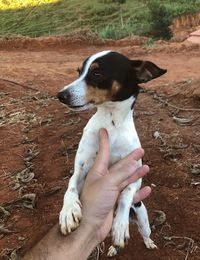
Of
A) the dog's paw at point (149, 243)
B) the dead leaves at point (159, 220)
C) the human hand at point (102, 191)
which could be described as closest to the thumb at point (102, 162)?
the human hand at point (102, 191)

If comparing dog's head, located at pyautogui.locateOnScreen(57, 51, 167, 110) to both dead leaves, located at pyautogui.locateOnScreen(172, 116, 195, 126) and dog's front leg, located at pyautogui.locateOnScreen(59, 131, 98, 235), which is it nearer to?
dog's front leg, located at pyautogui.locateOnScreen(59, 131, 98, 235)

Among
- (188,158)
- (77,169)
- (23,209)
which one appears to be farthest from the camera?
(188,158)

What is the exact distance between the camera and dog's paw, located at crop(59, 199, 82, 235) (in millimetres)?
2873

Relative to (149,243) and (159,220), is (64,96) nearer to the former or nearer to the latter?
(149,243)

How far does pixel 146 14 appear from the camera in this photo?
1911cm

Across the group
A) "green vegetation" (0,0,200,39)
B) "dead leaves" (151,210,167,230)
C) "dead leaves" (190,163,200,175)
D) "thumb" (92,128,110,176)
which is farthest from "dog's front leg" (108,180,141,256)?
"green vegetation" (0,0,200,39)

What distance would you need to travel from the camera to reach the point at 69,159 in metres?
5.80

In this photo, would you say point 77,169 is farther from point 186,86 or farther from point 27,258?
point 186,86

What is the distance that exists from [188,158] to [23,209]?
1.84 meters

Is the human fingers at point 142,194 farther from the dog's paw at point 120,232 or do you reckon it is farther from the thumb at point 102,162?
the thumb at point 102,162

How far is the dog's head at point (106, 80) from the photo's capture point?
3490 mm

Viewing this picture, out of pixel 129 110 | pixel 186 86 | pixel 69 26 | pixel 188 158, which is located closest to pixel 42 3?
A: pixel 69 26

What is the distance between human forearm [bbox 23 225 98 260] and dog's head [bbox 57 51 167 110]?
0.96 m

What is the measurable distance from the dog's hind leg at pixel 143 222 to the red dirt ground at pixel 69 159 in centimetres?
8
